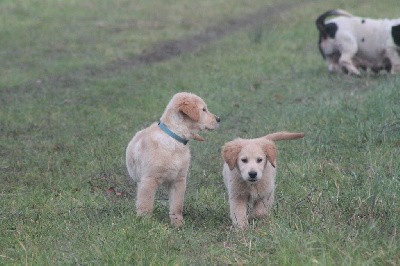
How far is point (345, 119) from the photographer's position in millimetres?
9688

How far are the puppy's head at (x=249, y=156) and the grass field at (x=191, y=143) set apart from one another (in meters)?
0.33

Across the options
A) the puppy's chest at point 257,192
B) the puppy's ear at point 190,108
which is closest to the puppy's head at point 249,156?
the puppy's chest at point 257,192

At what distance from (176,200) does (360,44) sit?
316 inches

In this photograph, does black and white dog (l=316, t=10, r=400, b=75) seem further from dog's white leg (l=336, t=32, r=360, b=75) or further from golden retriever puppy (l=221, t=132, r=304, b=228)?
golden retriever puppy (l=221, t=132, r=304, b=228)

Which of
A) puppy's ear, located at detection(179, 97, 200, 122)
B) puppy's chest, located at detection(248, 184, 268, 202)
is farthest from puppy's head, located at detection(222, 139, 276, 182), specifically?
puppy's ear, located at detection(179, 97, 200, 122)

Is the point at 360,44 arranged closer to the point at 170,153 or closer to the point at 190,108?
the point at 190,108

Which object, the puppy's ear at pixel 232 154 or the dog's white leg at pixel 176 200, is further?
the dog's white leg at pixel 176 200

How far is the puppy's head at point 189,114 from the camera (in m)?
6.75

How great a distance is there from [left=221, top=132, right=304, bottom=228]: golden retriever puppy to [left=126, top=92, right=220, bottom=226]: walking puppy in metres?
0.41

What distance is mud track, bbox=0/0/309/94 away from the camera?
13984 mm

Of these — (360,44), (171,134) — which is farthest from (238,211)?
(360,44)

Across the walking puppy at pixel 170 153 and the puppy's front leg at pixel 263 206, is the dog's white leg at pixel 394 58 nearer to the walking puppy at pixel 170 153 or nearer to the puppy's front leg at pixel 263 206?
the walking puppy at pixel 170 153

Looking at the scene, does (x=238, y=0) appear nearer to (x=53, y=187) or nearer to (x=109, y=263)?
(x=53, y=187)

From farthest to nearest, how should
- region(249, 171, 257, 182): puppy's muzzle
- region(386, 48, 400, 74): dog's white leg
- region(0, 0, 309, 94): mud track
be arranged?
region(0, 0, 309, 94): mud track
region(386, 48, 400, 74): dog's white leg
region(249, 171, 257, 182): puppy's muzzle
